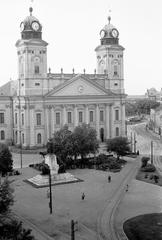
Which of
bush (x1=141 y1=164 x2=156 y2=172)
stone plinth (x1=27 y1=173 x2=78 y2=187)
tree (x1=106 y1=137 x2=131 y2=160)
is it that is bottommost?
stone plinth (x1=27 y1=173 x2=78 y2=187)

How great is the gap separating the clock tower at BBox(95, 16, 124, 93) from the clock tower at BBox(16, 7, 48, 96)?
15.9 m

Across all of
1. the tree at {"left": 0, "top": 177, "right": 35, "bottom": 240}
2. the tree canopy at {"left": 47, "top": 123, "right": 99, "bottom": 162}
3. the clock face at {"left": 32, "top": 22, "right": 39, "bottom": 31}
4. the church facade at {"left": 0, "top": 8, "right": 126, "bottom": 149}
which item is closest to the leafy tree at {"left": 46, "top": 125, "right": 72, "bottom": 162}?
the tree canopy at {"left": 47, "top": 123, "right": 99, "bottom": 162}

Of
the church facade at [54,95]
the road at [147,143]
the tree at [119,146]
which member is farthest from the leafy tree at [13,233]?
the church facade at [54,95]

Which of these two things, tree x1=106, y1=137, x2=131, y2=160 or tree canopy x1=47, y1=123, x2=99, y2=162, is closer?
tree canopy x1=47, y1=123, x2=99, y2=162

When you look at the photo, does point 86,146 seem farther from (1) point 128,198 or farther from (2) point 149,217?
(2) point 149,217

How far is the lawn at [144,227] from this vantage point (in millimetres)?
28859

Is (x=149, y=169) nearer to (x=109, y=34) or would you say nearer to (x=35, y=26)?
(x=35, y=26)

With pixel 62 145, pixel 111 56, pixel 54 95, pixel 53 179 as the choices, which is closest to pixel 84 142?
pixel 62 145

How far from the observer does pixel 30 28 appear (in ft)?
242

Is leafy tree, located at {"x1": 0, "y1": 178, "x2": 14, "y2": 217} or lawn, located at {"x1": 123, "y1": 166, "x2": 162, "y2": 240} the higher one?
leafy tree, located at {"x1": 0, "y1": 178, "x2": 14, "y2": 217}

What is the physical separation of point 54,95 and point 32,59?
874 centimetres

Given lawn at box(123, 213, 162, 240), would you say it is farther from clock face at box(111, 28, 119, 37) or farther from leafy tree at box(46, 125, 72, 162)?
clock face at box(111, 28, 119, 37)

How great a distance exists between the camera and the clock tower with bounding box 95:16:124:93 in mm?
83562

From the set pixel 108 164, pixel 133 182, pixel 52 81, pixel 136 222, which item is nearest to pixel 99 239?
pixel 136 222
